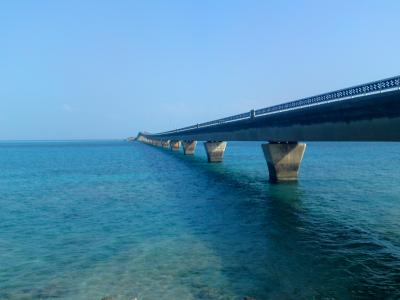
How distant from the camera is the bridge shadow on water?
1255 centimetres

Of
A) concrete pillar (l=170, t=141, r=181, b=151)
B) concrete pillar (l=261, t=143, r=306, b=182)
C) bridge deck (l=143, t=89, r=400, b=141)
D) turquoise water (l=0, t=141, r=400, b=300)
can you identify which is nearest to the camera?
turquoise water (l=0, t=141, r=400, b=300)

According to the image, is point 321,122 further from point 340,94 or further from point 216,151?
point 216,151

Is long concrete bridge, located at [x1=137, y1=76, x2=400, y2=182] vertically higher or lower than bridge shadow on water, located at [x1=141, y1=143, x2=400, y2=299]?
higher

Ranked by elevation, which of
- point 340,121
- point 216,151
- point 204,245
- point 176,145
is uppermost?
point 340,121

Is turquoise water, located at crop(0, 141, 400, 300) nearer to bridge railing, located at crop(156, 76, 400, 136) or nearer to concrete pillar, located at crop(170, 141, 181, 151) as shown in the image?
bridge railing, located at crop(156, 76, 400, 136)

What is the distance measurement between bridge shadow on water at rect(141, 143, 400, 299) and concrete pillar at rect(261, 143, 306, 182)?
12.7 meters

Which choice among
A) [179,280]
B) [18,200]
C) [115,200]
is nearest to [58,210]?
[115,200]

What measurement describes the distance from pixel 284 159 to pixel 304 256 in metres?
24.7

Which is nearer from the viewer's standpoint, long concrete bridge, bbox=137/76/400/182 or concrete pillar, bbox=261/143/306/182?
long concrete bridge, bbox=137/76/400/182

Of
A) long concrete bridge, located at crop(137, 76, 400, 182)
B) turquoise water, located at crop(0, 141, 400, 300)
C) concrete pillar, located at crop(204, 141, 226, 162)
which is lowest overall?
turquoise water, located at crop(0, 141, 400, 300)

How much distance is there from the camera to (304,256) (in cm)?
1611

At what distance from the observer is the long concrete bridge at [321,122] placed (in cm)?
Result: 2136

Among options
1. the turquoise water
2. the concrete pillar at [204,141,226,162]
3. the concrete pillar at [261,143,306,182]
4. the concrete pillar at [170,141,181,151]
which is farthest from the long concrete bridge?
the concrete pillar at [170,141,181,151]

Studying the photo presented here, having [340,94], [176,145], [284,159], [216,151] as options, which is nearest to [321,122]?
[340,94]
